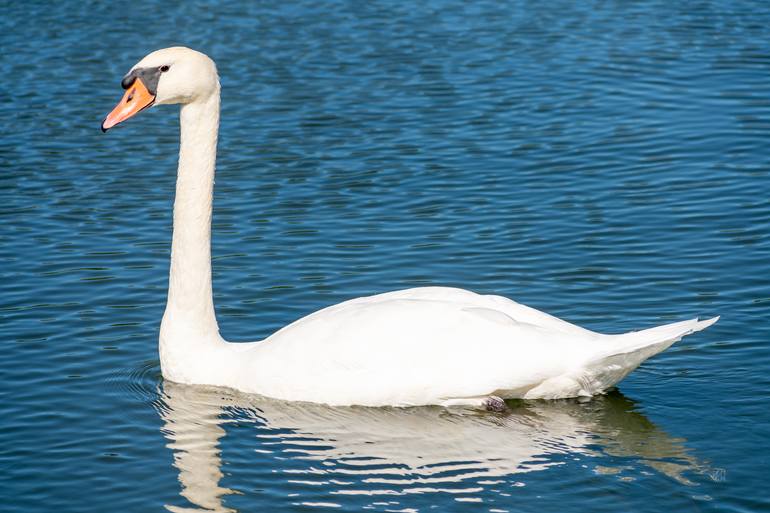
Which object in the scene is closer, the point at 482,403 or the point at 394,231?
the point at 482,403

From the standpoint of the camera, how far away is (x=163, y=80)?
32.1 feet

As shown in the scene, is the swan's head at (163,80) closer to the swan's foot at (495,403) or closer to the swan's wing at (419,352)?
the swan's wing at (419,352)

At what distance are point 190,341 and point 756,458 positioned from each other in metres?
3.79

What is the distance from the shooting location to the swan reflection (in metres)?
8.23

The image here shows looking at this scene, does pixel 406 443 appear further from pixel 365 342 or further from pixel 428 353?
pixel 365 342

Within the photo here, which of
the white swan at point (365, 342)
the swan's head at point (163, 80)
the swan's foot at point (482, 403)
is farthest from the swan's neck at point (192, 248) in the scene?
the swan's foot at point (482, 403)

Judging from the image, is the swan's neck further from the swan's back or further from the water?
the swan's back

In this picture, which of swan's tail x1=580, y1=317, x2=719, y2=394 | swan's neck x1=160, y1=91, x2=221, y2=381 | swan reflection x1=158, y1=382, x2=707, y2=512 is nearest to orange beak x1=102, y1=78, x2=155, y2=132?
swan's neck x1=160, y1=91, x2=221, y2=381

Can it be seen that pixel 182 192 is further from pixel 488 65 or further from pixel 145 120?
pixel 488 65

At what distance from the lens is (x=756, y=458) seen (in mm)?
8211

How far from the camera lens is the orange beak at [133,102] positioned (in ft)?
32.3

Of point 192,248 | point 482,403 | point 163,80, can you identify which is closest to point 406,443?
point 482,403

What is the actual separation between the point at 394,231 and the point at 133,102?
3.81 metres

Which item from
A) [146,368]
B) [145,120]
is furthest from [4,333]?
[145,120]
